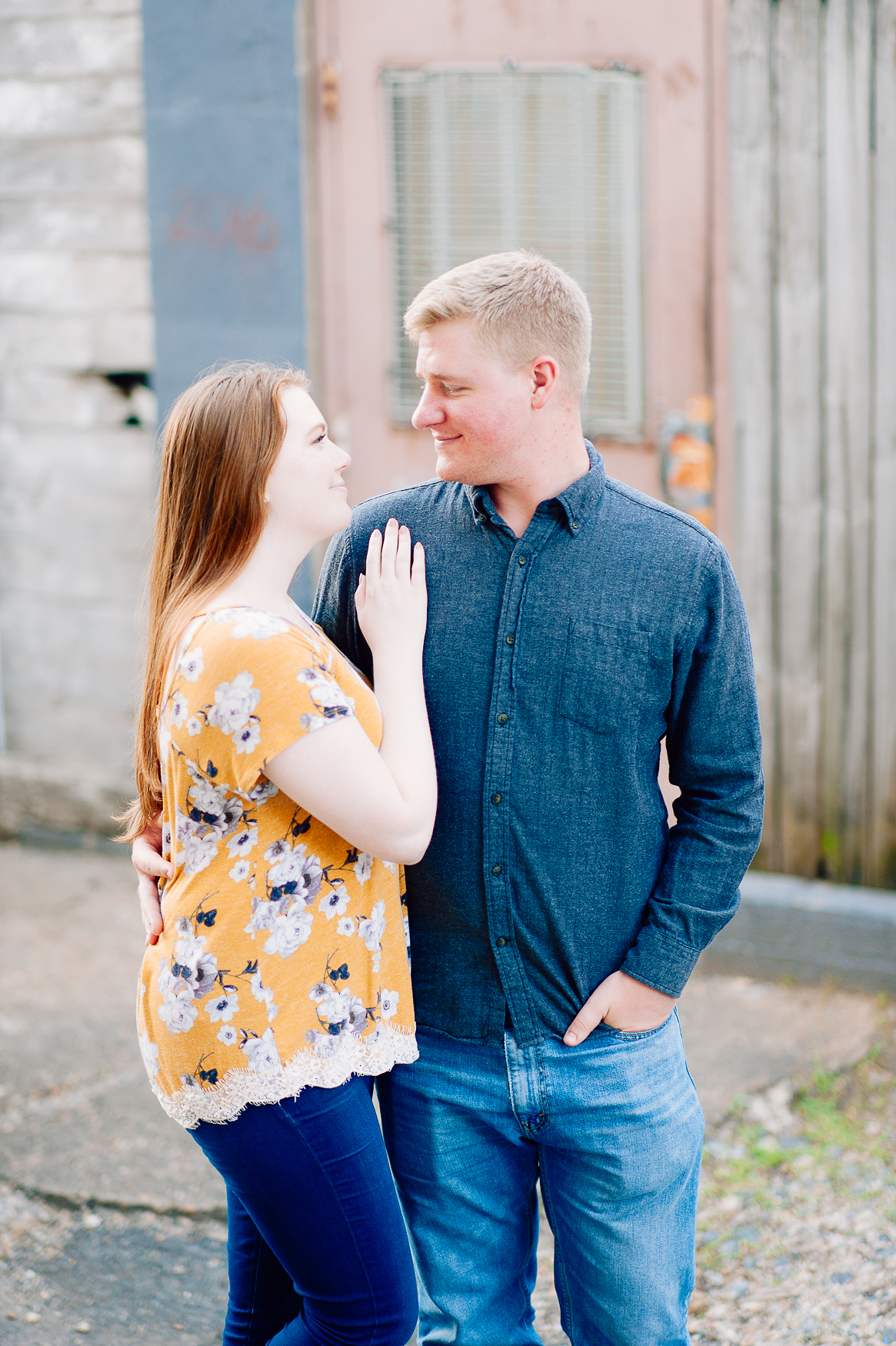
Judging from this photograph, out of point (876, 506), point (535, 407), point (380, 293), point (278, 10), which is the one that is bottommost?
point (876, 506)

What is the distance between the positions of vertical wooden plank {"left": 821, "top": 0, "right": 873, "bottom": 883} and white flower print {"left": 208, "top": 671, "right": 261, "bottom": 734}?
2.68 metres

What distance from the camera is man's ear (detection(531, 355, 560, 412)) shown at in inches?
75.7

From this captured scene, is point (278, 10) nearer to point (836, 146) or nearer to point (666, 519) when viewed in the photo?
point (836, 146)

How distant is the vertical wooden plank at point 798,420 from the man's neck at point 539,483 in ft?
6.94

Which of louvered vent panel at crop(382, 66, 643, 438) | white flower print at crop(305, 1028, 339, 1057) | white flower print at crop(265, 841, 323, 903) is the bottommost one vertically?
white flower print at crop(305, 1028, 339, 1057)

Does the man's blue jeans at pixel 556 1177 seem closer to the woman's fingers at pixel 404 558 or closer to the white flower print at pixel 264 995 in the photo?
the white flower print at pixel 264 995

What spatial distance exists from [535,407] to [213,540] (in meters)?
0.52

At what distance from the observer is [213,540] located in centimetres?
185

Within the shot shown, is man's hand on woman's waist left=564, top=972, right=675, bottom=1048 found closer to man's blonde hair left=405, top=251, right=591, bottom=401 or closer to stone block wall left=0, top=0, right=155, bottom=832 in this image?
man's blonde hair left=405, top=251, right=591, bottom=401

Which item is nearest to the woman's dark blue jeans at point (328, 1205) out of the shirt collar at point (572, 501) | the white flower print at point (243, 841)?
the white flower print at point (243, 841)

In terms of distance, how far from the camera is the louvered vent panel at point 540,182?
156 inches

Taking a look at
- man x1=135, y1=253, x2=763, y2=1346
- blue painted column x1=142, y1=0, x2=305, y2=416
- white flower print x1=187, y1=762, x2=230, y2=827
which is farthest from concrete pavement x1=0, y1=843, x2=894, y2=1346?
blue painted column x1=142, y1=0, x2=305, y2=416

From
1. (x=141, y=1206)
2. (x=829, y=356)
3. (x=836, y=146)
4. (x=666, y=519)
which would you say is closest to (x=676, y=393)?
(x=829, y=356)

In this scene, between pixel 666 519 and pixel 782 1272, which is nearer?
pixel 666 519
